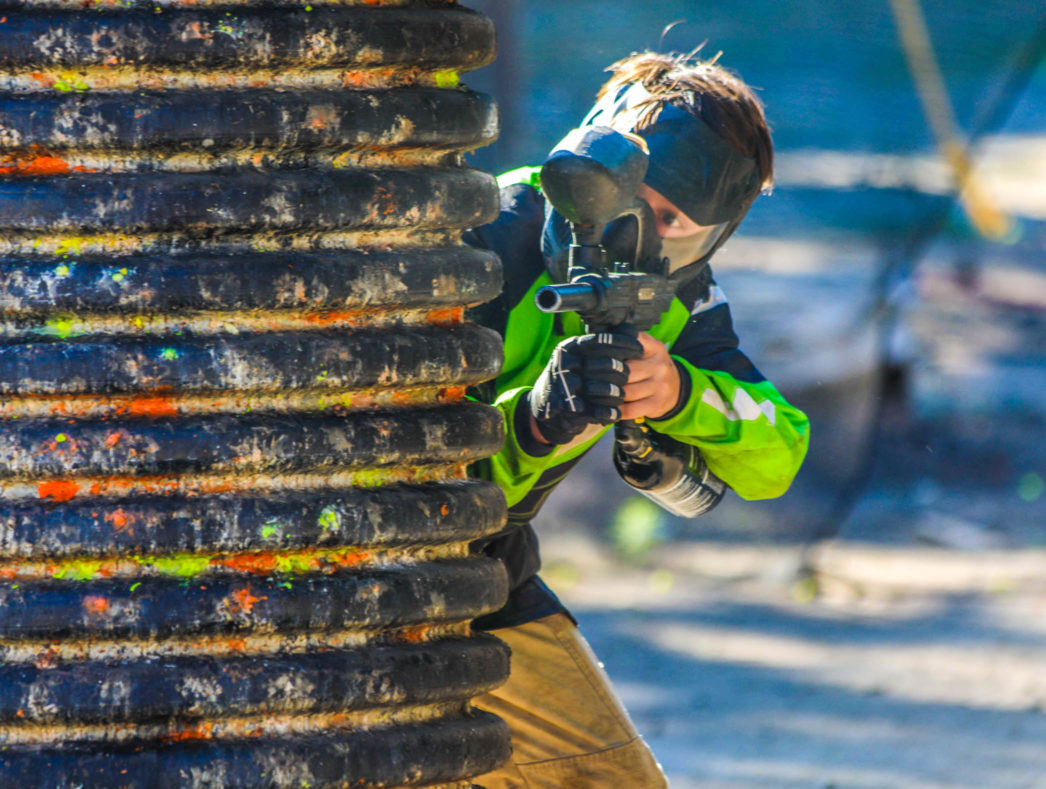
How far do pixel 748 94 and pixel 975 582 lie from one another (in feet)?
14.9

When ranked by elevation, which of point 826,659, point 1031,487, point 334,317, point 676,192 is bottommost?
point 826,659

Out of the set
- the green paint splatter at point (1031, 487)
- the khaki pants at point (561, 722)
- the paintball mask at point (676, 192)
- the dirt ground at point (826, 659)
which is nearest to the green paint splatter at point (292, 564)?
the paintball mask at point (676, 192)

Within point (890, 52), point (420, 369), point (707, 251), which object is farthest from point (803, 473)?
point (420, 369)

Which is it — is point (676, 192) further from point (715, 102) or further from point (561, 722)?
point (561, 722)

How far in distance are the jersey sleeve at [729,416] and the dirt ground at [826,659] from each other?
2393 millimetres

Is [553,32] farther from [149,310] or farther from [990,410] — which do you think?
[149,310]

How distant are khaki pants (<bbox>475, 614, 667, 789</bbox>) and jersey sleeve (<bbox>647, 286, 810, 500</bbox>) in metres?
0.47

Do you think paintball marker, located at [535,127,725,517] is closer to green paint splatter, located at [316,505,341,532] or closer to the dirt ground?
green paint splatter, located at [316,505,341,532]

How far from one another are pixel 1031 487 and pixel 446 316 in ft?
22.4

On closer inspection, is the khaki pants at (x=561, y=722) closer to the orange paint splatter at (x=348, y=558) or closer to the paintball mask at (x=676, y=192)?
the paintball mask at (x=676, y=192)

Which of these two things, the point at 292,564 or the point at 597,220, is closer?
the point at 292,564

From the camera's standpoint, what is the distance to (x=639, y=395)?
2320 millimetres

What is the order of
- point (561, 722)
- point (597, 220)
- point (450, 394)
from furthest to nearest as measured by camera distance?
point (561, 722) < point (597, 220) < point (450, 394)

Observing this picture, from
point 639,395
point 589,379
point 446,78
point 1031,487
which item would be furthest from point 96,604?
point 1031,487
